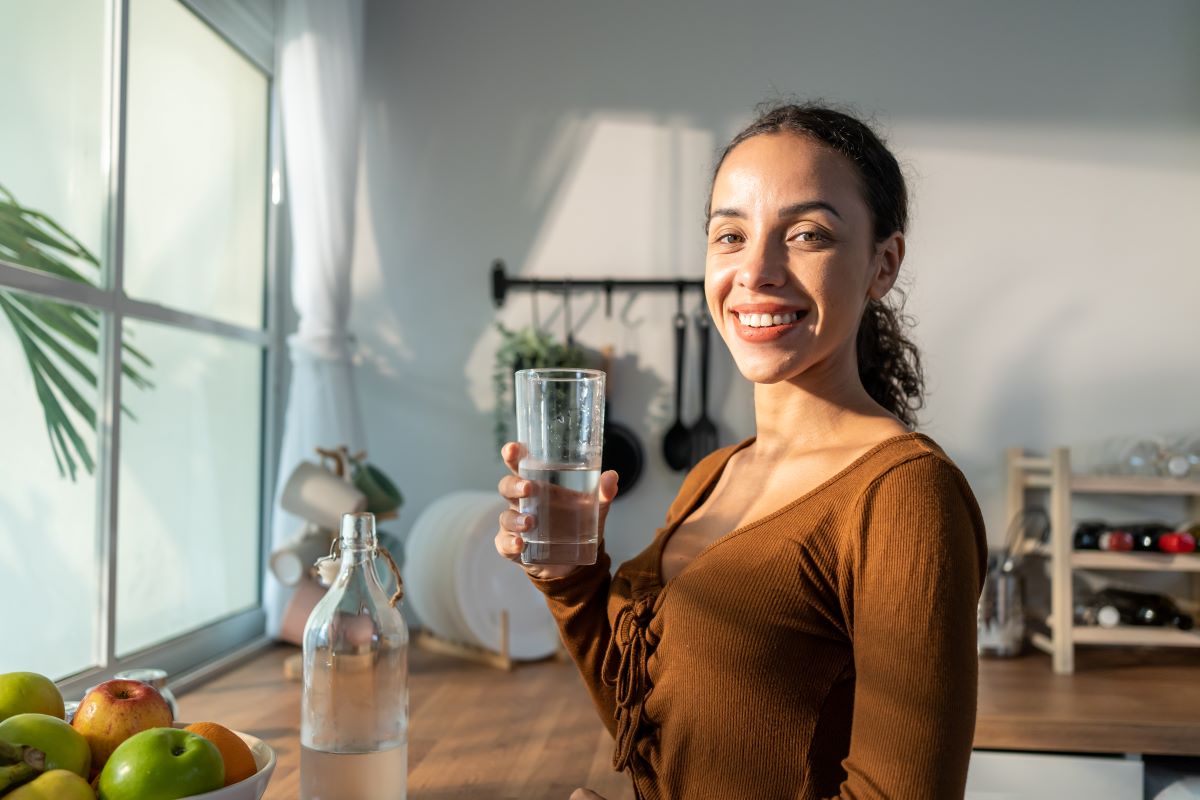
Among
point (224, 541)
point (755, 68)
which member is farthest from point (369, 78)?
point (224, 541)

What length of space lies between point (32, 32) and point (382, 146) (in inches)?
40.7

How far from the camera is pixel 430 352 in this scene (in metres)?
2.51

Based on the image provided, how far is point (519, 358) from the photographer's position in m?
2.40

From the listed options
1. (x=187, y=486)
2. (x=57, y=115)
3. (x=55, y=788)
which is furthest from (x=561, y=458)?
(x=187, y=486)

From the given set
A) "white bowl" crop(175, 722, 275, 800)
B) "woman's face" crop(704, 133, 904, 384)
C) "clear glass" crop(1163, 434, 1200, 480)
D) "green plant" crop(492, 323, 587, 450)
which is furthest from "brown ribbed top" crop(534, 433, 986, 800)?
"clear glass" crop(1163, 434, 1200, 480)

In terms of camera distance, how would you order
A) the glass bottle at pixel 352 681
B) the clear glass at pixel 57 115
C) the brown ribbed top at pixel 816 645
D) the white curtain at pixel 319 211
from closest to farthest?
the brown ribbed top at pixel 816 645 < the glass bottle at pixel 352 681 < the clear glass at pixel 57 115 < the white curtain at pixel 319 211

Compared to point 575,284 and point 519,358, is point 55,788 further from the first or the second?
point 575,284

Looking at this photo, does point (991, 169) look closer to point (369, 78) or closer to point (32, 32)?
point (369, 78)

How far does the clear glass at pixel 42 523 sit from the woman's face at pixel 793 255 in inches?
44.7

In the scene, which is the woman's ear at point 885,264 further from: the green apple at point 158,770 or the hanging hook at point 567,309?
the hanging hook at point 567,309

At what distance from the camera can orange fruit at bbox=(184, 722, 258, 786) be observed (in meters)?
0.83

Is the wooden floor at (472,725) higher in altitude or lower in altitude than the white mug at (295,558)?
lower

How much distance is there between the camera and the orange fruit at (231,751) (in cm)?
83

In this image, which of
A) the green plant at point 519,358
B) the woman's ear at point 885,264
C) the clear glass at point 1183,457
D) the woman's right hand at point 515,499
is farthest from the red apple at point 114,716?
the clear glass at point 1183,457
